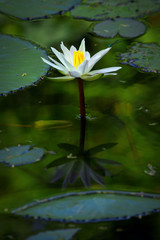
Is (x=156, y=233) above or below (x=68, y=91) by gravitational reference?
below

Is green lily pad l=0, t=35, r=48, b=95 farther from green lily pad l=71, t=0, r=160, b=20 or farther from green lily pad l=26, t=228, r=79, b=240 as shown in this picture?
green lily pad l=26, t=228, r=79, b=240

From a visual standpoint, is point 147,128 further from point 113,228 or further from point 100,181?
point 113,228

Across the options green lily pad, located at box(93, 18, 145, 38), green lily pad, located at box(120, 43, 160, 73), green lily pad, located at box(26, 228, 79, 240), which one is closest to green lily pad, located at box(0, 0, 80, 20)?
green lily pad, located at box(93, 18, 145, 38)

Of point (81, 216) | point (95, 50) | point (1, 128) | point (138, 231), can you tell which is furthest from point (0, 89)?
point (138, 231)

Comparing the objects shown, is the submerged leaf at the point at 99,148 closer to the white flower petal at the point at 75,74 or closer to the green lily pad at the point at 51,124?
the green lily pad at the point at 51,124

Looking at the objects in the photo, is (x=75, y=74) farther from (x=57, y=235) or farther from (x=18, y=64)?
(x=57, y=235)

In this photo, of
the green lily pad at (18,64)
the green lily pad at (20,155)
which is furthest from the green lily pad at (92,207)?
the green lily pad at (18,64)
